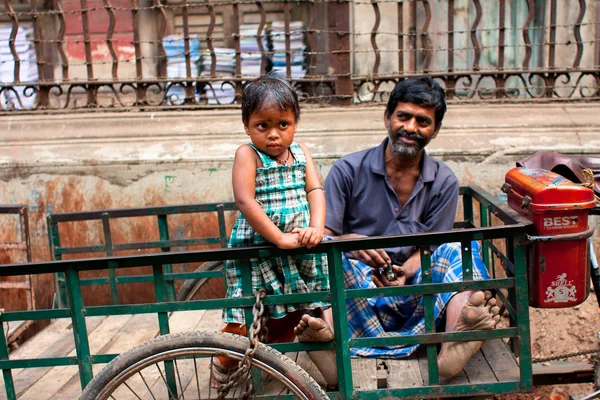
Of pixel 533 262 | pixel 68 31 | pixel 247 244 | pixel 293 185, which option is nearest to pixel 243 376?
pixel 247 244

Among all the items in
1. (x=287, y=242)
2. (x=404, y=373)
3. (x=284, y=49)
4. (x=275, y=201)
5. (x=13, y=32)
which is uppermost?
(x=13, y=32)

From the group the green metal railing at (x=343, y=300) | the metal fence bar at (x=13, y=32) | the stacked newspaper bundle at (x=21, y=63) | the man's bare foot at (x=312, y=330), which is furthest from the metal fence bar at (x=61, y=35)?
the man's bare foot at (x=312, y=330)

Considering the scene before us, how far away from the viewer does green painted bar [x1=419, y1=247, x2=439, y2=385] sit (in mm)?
2131

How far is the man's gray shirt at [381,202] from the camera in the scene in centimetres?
280

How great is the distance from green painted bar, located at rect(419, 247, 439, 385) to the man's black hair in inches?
34.5

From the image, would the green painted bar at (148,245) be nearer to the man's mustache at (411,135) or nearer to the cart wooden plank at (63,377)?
the cart wooden plank at (63,377)

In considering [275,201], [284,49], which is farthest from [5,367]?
[284,49]

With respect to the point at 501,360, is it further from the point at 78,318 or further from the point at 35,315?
the point at 35,315

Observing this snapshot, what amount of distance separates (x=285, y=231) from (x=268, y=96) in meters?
0.50

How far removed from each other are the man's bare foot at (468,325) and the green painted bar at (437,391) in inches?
3.0

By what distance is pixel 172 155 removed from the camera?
415 centimetres

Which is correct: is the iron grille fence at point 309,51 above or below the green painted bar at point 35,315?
above

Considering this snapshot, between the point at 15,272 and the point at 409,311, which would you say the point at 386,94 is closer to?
the point at 409,311

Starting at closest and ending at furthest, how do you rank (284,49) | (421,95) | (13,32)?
(421,95)
(13,32)
(284,49)
